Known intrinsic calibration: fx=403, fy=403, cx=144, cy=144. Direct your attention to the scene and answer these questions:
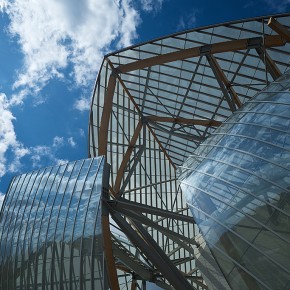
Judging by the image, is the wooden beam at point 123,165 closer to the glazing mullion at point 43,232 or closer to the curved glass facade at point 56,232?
the curved glass facade at point 56,232

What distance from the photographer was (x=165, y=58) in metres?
25.0

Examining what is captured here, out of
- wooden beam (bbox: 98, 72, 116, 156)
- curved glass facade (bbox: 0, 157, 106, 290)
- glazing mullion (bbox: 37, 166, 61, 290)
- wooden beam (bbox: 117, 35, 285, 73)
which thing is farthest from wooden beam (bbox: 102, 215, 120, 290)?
wooden beam (bbox: 117, 35, 285, 73)

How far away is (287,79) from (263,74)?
11102 millimetres

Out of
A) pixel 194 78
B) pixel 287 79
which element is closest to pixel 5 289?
pixel 287 79

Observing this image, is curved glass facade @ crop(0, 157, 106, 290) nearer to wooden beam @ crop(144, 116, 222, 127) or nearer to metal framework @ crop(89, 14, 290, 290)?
metal framework @ crop(89, 14, 290, 290)

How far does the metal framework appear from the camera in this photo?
76.8 feet

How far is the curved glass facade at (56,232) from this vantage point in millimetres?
16859

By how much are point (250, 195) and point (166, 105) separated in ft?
75.1

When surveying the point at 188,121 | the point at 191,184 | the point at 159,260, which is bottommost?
the point at 159,260

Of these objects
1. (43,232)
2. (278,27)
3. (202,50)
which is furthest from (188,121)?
(43,232)

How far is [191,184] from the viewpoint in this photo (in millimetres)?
15273

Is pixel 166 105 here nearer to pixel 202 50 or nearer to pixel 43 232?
pixel 202 50

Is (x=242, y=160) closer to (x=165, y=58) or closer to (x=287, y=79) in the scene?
(x=287, y=79)

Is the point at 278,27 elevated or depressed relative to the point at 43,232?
elevated
